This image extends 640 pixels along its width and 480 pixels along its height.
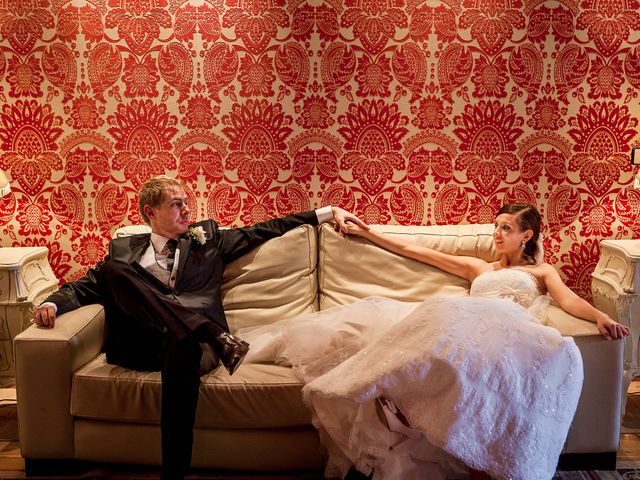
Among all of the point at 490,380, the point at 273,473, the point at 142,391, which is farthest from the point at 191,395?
the point at 490,380

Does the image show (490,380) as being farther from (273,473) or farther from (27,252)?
(27,252)

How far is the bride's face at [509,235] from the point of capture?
276cm

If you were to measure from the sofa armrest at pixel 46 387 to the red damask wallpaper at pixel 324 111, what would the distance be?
111cm

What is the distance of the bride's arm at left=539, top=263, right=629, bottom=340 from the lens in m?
2.26

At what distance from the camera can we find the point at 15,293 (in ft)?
9.67

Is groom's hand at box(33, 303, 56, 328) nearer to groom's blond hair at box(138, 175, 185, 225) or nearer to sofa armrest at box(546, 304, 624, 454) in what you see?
groom's blond hair at box(138, 175, 185, 225)

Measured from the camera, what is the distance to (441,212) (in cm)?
329

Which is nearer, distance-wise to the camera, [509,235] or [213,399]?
[213,399]

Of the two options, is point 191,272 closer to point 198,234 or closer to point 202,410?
point 198,234

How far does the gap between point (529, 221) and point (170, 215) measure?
1.61 metres

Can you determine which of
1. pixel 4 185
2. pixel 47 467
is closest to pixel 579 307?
pixel 47 467

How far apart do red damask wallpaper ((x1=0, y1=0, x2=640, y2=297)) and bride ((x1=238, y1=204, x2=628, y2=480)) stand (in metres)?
0.96

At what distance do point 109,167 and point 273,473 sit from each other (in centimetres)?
184

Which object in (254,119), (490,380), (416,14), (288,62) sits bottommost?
(490,380)
